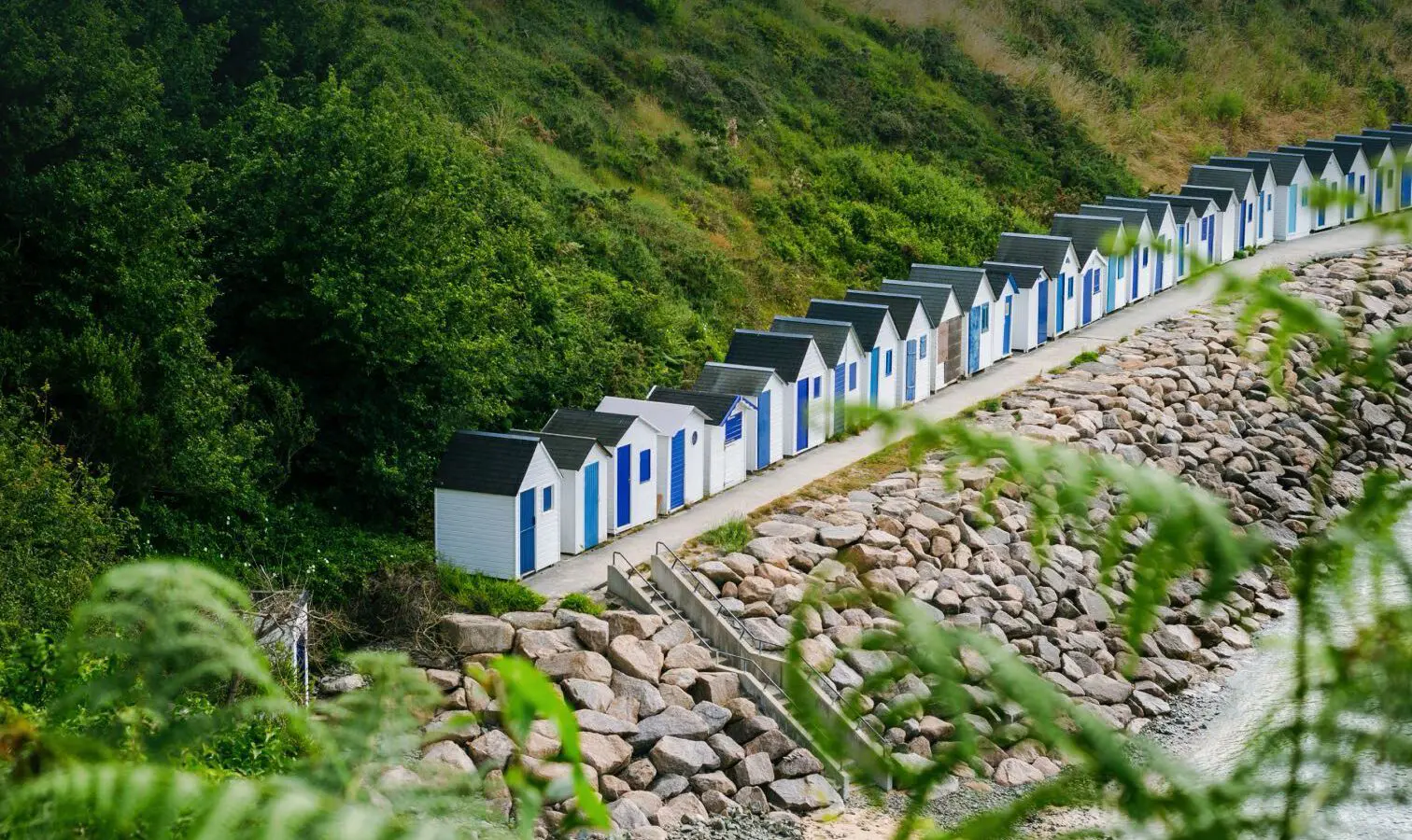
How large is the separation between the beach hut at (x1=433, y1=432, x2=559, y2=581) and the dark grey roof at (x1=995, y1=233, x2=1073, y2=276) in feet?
56.8

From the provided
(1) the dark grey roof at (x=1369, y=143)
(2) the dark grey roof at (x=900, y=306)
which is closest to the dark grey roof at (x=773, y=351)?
(2) the dark grey roof at (x=900, y=306)

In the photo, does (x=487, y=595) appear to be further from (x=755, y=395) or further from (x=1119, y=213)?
(x=1119, y=213)

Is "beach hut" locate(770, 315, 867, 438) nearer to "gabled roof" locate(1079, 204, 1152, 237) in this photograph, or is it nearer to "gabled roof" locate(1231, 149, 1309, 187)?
"gabled roof" locate(1079, 204, 1152, 237)

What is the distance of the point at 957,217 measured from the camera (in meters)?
41.6

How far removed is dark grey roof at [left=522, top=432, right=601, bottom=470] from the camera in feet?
72.6

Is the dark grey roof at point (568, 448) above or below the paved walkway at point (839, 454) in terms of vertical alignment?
above

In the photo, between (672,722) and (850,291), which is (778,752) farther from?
(850,291)

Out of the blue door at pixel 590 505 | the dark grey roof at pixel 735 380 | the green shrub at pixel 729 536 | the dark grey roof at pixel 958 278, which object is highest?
the dark grey roof at pixel 958 278

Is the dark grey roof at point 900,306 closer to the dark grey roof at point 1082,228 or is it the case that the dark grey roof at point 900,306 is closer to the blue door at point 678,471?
the blue door at point 678,471

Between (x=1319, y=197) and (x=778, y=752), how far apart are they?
17.3m

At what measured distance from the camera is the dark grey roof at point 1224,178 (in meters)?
44.0

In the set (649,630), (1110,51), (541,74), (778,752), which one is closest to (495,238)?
(649,630)

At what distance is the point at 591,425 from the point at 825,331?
6689 millimetres

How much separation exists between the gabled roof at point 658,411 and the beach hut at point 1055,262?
13.5 metres
